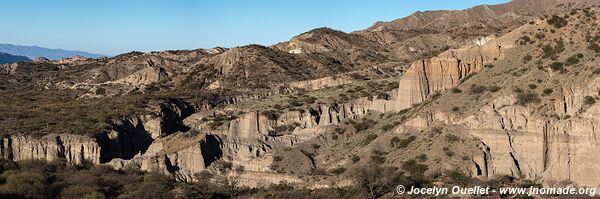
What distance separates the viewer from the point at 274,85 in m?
98.5

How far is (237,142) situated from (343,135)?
898cm

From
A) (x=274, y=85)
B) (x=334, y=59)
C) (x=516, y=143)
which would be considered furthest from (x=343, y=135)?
(x=334, y=59)

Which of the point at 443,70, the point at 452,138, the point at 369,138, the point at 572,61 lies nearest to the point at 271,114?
the point at 369,138

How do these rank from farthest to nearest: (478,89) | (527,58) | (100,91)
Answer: (100,91) → (527,58) → (478,89)

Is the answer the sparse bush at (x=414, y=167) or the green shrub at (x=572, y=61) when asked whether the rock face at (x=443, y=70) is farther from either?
the sparse bush at (x=414, y=167)

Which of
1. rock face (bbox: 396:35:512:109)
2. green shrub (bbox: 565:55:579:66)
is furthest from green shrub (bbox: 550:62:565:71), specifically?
rock face (bbox: 396:35:512:109)

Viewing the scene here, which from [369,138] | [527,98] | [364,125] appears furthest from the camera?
[364,125]

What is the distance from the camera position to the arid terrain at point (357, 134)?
139 feet

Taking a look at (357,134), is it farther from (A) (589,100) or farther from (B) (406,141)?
(A) (589,100)

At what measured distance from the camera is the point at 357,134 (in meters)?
56.0

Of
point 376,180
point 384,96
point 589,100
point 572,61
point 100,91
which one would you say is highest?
point 572,61

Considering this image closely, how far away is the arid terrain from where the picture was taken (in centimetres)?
4241

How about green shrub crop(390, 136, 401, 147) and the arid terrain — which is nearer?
the arid terrain

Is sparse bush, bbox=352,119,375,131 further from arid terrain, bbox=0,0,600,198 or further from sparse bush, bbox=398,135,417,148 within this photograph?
sparse bush, bbox=398,135,417,148
